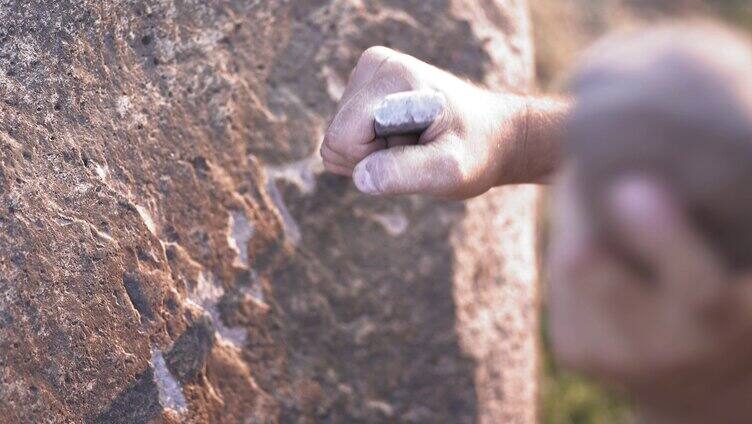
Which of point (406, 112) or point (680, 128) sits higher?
point (680, 128)

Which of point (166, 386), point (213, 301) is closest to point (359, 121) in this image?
point (213, 301)

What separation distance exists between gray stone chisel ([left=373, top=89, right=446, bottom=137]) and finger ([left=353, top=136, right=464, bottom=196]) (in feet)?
0.12

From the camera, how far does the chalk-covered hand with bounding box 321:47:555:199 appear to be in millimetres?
1482

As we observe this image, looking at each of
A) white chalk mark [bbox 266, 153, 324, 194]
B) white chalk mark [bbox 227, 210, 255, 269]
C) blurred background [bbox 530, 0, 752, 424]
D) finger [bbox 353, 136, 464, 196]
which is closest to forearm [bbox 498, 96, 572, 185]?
finger [bbox 353, 136, 464, 196]

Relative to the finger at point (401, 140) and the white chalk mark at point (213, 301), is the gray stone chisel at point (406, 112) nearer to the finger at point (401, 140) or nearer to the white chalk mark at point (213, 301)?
the finger at point (401, 140)

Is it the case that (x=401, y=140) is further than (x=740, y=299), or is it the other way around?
(x=401, y=140)

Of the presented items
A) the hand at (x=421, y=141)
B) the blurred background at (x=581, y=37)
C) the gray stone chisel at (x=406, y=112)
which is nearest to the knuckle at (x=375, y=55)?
the hand at (x=421, y=141)

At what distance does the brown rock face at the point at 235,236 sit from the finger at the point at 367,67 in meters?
0.21

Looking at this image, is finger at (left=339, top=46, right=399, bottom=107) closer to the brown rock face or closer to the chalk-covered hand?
the chalk-covered hand

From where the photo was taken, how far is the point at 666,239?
882 mm

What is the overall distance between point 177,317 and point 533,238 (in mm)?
916

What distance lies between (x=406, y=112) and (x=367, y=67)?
0.56 ft

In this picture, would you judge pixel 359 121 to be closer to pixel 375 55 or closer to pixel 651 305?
pixel 375 55

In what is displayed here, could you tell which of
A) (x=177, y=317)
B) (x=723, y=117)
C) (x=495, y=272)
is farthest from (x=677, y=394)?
(x=495, y=272)
